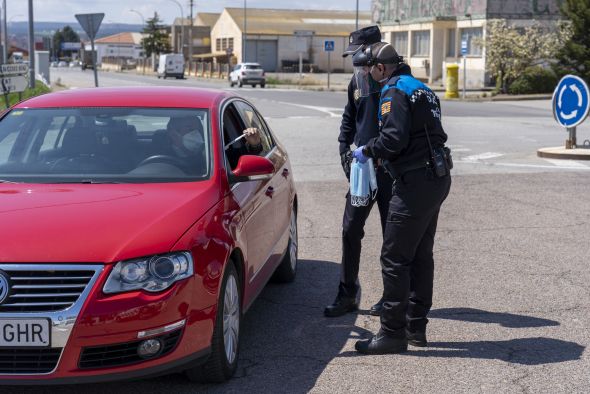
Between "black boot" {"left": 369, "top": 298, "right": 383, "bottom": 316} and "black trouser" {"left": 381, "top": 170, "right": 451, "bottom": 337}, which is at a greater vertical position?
"black trouser" {"left": 381, "top": 170, "right": 451, "bottom": 337}

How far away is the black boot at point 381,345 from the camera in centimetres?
534

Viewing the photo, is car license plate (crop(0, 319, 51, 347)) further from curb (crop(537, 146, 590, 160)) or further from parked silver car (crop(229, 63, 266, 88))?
parked silver car (crop(229, 63, 266, 88))

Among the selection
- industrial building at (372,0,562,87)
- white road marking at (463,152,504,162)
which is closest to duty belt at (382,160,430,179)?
white road marking at (463,152,504,162)

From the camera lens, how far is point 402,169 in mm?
5273

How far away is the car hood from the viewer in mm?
4184

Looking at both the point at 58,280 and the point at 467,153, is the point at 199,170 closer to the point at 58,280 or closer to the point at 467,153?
the point at 58,280

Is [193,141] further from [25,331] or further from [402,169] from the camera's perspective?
[25,331]

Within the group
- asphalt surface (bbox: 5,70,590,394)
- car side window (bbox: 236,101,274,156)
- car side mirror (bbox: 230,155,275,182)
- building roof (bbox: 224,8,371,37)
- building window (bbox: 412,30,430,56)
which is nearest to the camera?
asphalt surface (bbox: 5,70,590,394)

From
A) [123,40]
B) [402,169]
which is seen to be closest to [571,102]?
[402,169]

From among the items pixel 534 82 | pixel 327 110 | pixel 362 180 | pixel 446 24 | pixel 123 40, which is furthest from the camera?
pixel 123 40

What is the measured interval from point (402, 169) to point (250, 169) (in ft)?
2.85

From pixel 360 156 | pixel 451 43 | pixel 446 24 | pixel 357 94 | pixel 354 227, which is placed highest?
pixel 446 24

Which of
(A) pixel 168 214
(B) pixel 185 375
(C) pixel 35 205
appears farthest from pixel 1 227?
(B) pixel 185 375

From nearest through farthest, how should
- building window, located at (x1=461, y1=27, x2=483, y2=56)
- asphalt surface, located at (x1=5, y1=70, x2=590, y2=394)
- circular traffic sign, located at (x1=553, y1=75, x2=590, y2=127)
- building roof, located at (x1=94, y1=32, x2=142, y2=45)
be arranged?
asphalt surface, located at (x1=5, y1=70, x2=590, y2=394)
circular traffic sign, located at (x1=553, y1=75, x2=590, y2=127)
building window, located at (x1=461, y1=27, x2=483, y2=56)
building roof, located at (x1=94, y1=32, x2=142, y2=45)
